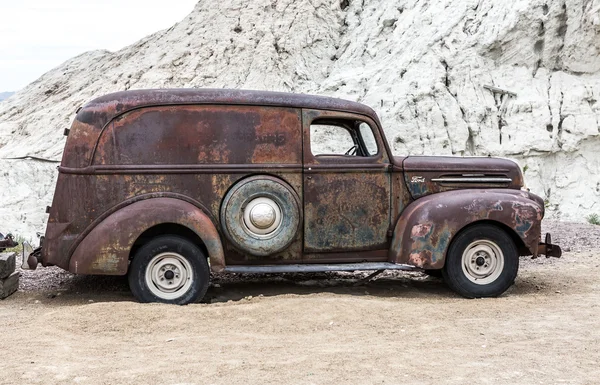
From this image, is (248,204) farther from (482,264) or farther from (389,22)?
(389,22)

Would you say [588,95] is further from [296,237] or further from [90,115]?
[90,115]

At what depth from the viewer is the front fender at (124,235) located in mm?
7180

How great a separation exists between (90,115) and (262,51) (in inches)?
424

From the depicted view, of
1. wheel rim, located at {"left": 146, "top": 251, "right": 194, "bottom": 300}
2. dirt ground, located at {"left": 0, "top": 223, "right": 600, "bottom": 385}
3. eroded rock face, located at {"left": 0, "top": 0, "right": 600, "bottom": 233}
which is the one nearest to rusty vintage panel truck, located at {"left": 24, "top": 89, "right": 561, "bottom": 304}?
wheel rim, located at {"left": 146, "top": 251, "right": 194, "bottom": 300}

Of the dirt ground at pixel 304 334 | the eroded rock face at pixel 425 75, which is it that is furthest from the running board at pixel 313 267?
the eroded rock face at pixel 425 75

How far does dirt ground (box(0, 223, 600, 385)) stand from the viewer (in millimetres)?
4953

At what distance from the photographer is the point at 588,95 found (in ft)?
52.1

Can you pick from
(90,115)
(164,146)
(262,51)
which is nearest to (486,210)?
(164,146)

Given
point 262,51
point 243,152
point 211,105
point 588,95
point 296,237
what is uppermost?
point 262,51

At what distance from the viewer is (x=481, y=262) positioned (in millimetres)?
7773

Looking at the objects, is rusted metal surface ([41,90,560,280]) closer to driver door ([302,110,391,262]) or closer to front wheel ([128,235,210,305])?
driver door ([302,110,391,262])

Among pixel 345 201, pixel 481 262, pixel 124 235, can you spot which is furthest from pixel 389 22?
pixel 124 235

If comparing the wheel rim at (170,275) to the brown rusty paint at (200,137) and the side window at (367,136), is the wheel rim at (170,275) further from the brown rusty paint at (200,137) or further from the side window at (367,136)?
the side window at (367,136)

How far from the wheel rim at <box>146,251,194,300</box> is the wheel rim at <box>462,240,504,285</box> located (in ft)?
9.08
